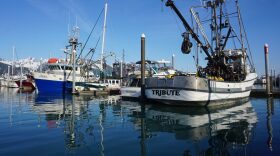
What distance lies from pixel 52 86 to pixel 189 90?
122 ft

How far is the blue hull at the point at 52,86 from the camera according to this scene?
50.6m

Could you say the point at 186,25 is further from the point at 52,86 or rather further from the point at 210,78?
the point at 52,86

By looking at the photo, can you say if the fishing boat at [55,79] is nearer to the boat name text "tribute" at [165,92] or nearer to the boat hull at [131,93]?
the boat hull at [131,93]

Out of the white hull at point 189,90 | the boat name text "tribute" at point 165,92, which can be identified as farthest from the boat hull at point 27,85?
the boat name text "tribute" at point 165,92

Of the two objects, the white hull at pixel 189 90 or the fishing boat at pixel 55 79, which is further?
the fishing boat at pixel 55 79

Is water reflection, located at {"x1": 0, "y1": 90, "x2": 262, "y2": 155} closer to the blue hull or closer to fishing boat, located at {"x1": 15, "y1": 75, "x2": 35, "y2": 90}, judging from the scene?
the blue hull

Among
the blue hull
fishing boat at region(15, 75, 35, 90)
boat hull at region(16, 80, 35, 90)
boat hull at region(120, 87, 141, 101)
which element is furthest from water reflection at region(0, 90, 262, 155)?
fishing boat at region(15, 75, 35, 90)

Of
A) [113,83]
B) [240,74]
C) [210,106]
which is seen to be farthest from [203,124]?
[113,83]

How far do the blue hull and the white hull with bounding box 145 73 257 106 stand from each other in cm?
2934

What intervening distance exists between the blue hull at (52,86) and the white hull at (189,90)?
29.3 metres

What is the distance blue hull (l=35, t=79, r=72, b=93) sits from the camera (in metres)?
50.6

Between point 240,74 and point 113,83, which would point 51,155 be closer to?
point 240,74

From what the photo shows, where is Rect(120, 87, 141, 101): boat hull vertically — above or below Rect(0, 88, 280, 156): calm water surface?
above

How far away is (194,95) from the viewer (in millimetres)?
21688
